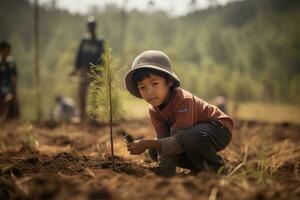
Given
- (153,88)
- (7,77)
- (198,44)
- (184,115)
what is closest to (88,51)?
(7,77)

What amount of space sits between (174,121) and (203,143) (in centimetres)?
31

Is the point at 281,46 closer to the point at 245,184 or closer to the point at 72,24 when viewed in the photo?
the point at 72,24

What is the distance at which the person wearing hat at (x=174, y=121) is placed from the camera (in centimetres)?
288

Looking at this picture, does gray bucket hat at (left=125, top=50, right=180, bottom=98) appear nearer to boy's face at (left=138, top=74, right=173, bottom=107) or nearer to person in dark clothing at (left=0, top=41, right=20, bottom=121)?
boy's face at (left=138, top=74, right=173, bottom=107)

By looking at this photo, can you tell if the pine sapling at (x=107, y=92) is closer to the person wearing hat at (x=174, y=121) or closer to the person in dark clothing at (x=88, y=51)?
the person wearing hat at (x=174, y=121)

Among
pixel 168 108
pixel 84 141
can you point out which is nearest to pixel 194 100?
pixel 168 108

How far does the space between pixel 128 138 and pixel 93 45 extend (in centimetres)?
537

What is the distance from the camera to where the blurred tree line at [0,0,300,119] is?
30.0 metres

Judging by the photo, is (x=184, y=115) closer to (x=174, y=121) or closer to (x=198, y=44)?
(x=174, y=121)

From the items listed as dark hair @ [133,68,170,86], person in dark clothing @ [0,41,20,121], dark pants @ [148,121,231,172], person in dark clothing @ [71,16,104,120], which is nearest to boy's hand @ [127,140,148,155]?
dark pants @ [148,121,231,172]

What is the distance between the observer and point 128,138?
284 centimetres

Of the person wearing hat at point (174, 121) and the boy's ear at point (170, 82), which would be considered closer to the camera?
A: the person wearing hat at point (174, 121)

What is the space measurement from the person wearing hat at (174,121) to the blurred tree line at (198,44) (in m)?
18.5

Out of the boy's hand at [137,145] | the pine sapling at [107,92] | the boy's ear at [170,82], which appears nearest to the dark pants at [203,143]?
the boy's hand at [137,145]
